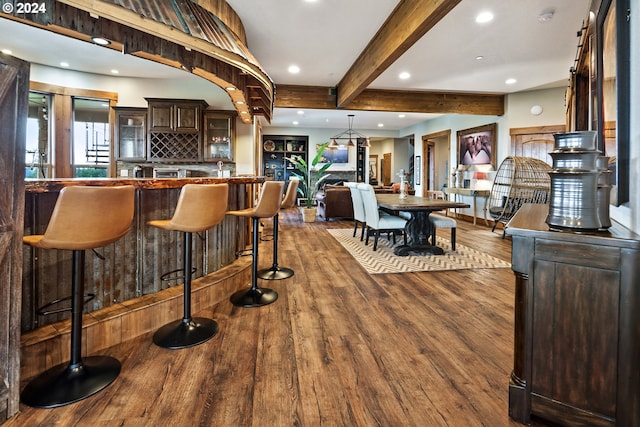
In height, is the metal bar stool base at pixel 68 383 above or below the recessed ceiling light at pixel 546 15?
below

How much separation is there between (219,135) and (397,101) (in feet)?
11.7

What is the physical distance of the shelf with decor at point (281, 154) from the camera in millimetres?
11461

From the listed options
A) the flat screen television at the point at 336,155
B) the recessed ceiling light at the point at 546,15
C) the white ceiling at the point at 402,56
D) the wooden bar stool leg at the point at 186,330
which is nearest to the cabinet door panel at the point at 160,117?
the white ceiling at the point at 402,56

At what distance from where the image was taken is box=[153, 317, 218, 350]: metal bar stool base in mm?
2059

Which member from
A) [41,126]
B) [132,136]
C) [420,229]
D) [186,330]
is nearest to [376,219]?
[420,229]

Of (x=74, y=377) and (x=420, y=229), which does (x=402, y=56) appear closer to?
(x=420, y=229)

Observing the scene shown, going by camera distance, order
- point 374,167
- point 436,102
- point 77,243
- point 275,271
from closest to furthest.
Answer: point 77,243, point 275,271, point 436,102, point 374,167

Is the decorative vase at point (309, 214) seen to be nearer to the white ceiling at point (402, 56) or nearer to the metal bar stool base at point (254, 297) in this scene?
the white ceiling at point (402, 56)

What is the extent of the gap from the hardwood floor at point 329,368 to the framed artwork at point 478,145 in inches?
207

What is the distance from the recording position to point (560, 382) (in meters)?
1.35

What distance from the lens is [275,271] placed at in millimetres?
3570

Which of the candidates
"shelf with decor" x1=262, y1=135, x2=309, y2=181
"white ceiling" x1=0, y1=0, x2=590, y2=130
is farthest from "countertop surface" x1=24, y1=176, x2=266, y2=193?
"shelf with decor" x1=262, y1=135, x2=309, y2=181

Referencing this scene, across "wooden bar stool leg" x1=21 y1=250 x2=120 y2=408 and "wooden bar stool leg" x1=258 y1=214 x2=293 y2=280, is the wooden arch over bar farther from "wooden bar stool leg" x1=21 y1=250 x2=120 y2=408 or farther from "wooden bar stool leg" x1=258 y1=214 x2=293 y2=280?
"wooden bar stool leg" x1=258 y1=214 x2=293 y2=280

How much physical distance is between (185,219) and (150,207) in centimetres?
52
